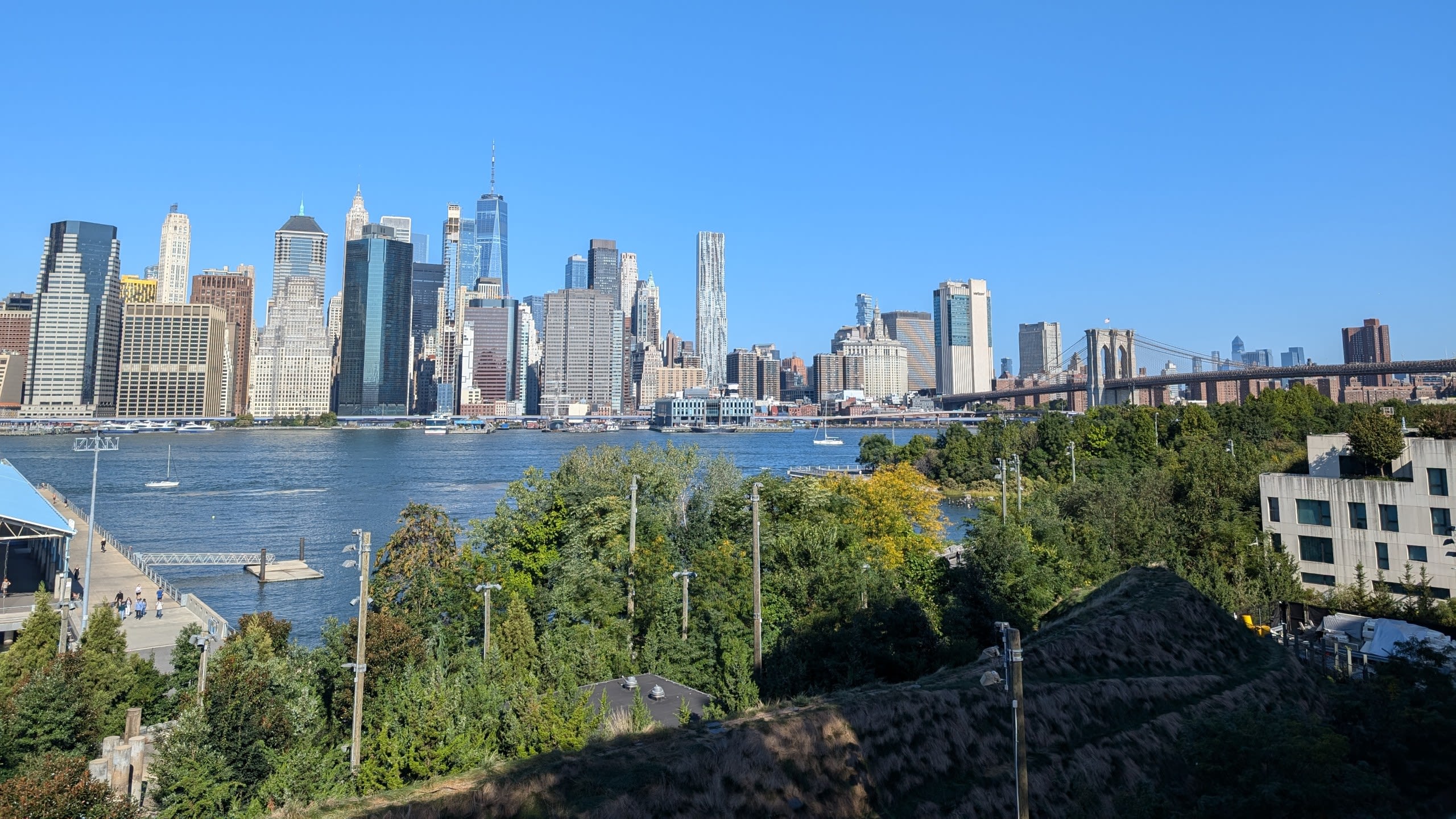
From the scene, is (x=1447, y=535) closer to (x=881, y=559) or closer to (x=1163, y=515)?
(x=1163, y=515)

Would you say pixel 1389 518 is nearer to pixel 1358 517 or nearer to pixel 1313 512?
pixel 1358 517

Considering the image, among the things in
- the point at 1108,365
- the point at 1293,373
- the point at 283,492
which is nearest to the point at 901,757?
the point at 283,492

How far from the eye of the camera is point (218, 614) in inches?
1492

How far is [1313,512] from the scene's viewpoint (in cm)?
3216

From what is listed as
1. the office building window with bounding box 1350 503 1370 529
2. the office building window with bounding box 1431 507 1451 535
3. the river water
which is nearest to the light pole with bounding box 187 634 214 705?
the river water

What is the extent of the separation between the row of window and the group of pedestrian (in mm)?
44645

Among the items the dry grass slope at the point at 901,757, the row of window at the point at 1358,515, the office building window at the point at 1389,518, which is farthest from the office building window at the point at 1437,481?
the dry grass slope at the point at 901,757

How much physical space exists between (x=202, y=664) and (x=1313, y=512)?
37451 mm

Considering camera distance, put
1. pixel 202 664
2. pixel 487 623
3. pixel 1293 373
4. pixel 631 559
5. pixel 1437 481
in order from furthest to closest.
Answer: pixel 1293 373 → pixel 631 559 → pixel 1437 481 → pixel 487 623 → pixel 202 664

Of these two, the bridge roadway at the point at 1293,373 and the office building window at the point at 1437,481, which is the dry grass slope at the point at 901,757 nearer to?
the office building window at the point at 1437,481

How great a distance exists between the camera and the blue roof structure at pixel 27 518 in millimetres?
32188

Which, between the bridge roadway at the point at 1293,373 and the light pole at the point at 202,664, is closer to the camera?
the light pole at the point at 202,664

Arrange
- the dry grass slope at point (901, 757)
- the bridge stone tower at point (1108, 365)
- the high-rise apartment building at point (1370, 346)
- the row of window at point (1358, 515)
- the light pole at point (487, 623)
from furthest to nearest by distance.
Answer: the high-rise apartment building at point (1370, 346) → the bridge stone tower at point (1108, 365) → the row of window at point (1358, 515) → the light pole at point (487, 623) → the dry grass slope at point (901, 757)

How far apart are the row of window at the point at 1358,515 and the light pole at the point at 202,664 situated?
3666cm
